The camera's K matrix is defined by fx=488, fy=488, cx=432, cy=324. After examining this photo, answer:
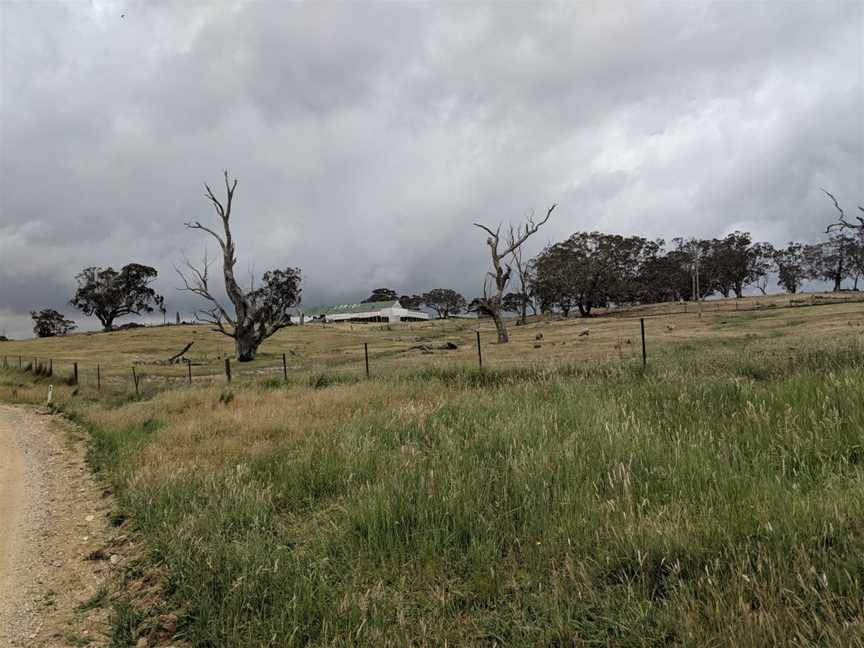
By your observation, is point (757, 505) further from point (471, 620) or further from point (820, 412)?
point (820, 412)

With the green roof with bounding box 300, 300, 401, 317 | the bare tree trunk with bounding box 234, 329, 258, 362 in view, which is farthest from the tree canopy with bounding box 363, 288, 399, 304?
the bare tree trunk with bounding box 234, 329, 258, 362

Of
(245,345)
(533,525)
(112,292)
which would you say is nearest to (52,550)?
(533,525)

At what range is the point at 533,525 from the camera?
395 centimetres

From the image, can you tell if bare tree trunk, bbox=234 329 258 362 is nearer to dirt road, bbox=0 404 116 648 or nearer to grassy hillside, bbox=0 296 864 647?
dirt road, bbox=0 404 116 648

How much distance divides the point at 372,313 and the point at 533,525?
138m

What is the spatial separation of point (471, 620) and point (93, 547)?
15.2 feet

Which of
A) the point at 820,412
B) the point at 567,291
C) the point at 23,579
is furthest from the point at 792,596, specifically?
the point at 567,291

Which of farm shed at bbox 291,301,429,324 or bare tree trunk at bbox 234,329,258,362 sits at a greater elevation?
farm shed at bbox 291,301,429,324

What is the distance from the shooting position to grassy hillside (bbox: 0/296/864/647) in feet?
9.23

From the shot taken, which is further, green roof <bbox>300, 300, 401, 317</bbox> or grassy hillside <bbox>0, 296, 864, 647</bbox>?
green roof <bbox>300, 300, 401, 317</bbox>

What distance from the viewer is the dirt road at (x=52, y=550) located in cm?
395

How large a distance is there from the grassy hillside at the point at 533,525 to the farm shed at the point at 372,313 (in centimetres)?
13139

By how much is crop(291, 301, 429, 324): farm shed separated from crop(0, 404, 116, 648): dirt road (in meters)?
128

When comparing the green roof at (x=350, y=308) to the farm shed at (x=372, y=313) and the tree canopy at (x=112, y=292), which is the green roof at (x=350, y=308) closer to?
the farm shed at (x=372, y=313)
